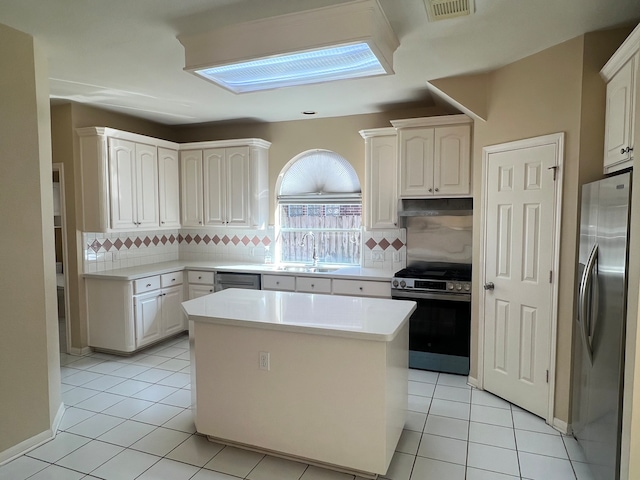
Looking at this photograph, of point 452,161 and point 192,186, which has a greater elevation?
point 452,161

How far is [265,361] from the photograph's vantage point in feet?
8.18

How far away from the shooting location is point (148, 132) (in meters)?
5.16

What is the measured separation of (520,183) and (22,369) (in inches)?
143

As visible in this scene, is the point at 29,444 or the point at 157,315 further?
the point at 157,315

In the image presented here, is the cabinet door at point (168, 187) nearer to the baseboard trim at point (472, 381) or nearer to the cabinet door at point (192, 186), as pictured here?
the cabinet door at point (192, 186)

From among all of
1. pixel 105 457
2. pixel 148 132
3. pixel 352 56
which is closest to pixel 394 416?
pixel 105 457

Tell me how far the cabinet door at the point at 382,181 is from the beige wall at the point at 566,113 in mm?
1224

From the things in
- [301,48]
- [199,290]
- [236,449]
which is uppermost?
[301,48]

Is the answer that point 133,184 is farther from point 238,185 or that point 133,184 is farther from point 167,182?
point 238,185

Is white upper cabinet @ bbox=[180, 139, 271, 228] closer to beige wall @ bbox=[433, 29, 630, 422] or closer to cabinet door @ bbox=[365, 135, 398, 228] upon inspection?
cabinet door @ bbox=[365, 135, 398, 228]

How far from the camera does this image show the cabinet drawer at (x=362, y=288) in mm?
4102

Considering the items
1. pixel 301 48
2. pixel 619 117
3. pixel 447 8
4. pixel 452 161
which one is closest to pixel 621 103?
pixel 619 117

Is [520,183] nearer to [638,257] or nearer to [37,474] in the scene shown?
[638,257]

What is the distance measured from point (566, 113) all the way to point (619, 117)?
509mm
